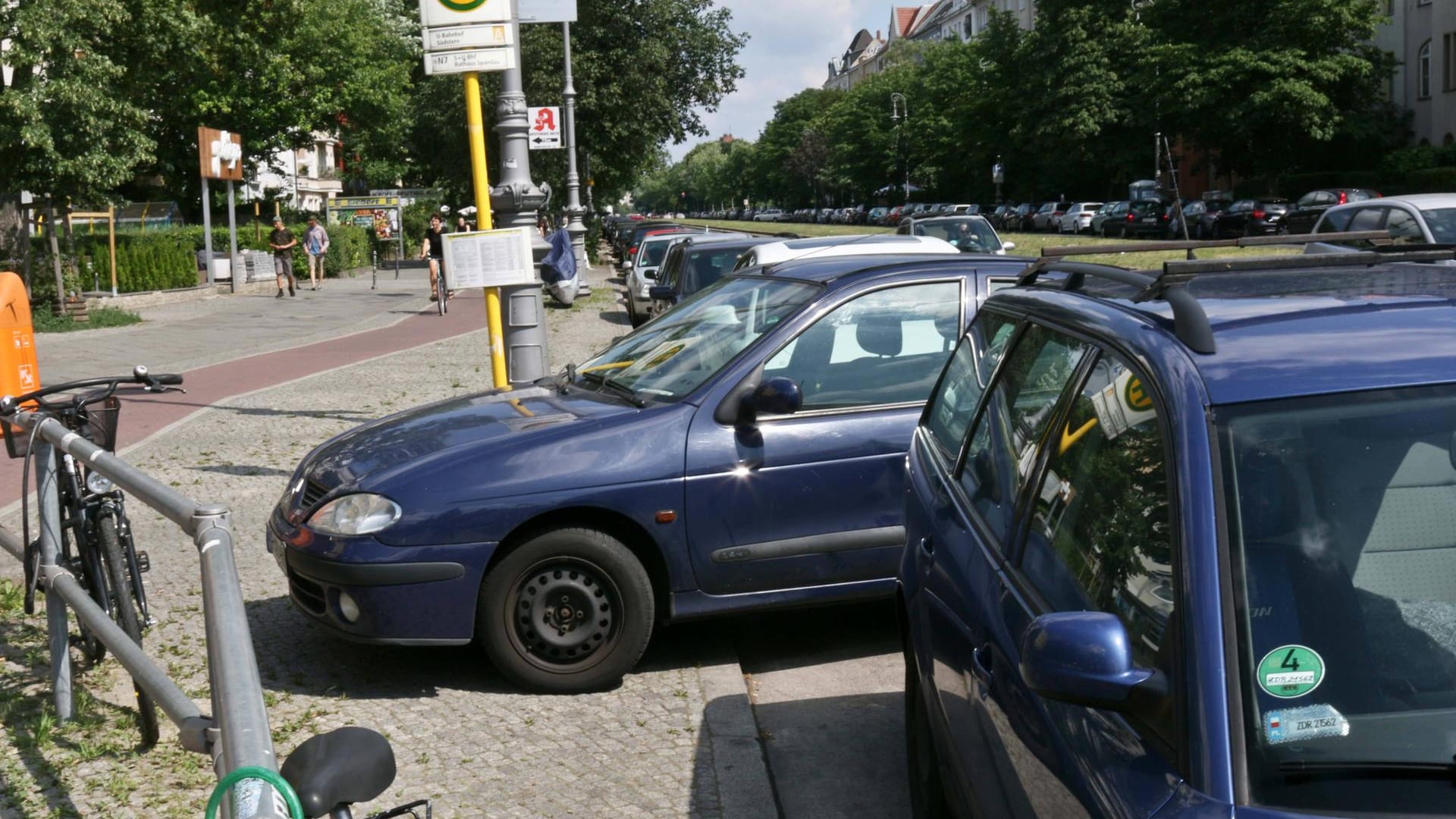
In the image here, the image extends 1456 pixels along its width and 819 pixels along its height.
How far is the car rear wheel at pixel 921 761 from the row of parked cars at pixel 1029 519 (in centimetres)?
2

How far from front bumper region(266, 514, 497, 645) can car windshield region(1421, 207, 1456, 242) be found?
11.5 meters

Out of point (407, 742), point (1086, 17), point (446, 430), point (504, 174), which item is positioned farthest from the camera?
point (1086, 17)

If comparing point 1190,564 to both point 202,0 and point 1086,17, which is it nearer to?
point 202,0

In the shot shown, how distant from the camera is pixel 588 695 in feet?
18.4

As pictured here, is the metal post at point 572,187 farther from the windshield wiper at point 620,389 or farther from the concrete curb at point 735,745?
the concrete curb at point 735,745

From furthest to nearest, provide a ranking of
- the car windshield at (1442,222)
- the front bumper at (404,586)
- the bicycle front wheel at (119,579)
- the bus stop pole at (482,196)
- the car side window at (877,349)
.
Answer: the car windshield at (1442,222), the bus stop pole at (482,196), the car side window at (877,349), the front bumper at (404,586), the bicycle front wheel at (119,579)

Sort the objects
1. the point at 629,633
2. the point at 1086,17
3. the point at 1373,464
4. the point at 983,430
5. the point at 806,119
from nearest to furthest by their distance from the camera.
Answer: the point at 1373,464, the point at 983,430, the point at 629,633, the point at 1086,17, the point at 806,119

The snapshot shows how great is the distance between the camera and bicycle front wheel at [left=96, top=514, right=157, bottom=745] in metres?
4.92

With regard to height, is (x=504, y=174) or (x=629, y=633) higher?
(x=504, y=174)

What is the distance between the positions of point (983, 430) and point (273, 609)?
4.18m

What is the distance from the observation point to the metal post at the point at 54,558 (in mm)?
4945

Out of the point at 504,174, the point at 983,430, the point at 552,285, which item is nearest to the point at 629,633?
the point at 983,430

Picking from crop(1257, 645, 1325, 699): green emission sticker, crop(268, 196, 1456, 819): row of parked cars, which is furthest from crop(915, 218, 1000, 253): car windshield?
crop(1257, 645, 1325, 699): green emission sticker

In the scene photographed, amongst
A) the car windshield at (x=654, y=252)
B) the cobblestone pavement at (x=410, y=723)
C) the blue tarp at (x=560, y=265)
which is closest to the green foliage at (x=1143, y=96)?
the car windshield at (x=654, y=252)
